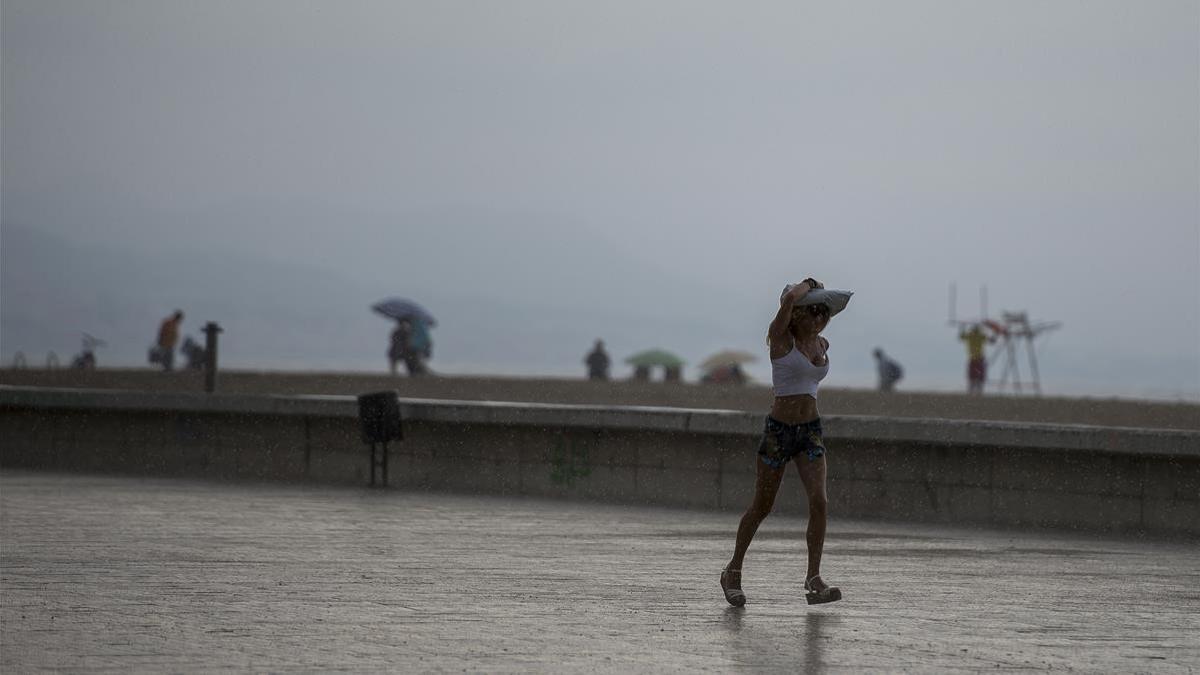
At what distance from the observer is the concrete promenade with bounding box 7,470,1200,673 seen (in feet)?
23.4

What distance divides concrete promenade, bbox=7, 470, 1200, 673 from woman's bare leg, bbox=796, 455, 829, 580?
0.93 feet

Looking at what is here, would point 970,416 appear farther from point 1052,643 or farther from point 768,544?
point 1052,643

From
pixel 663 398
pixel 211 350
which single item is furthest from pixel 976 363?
pixel 211 350

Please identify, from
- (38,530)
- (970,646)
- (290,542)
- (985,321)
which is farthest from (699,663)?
(985,321)

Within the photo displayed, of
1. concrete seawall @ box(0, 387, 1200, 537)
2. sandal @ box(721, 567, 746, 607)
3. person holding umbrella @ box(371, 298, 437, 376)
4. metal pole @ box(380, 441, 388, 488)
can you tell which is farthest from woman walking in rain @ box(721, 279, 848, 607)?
person holding umbrella @ box(371, 298, 437, 376)

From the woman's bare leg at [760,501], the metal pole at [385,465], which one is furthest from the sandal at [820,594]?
the metal pole at [385,465]

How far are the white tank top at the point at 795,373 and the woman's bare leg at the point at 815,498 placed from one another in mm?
330

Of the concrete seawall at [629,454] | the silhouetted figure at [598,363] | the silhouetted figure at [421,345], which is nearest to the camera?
the concrete seawall at [629,454]

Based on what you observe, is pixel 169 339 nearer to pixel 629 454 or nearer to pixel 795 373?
pixel 629 454

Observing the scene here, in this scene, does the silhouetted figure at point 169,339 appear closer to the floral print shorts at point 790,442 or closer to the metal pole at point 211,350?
the metal pole at point 211,350

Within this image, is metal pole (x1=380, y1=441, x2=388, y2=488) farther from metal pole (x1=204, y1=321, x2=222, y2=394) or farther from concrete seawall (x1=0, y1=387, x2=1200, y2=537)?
metal pole (x1=204, y1=321, x2=222, y2=394)

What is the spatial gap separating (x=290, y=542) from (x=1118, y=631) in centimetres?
535

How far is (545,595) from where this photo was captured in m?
8.97

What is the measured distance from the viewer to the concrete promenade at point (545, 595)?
7.13 meters
